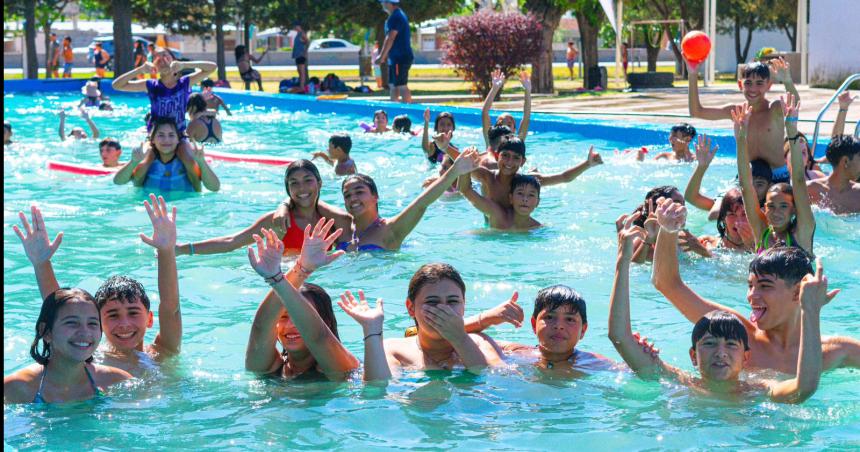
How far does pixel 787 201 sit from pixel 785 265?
6.79 feet

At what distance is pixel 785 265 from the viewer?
439 centimetres

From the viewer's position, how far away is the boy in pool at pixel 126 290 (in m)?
4.75

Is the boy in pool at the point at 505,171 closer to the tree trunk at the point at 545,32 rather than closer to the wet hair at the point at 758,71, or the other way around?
the wet hair at the point at 758,71

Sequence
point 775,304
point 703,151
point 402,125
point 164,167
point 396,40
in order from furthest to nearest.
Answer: point 396,40
point 402,125
point 164,167
point 703,151
point 775,304

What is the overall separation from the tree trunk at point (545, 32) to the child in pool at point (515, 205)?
1532 centimetres

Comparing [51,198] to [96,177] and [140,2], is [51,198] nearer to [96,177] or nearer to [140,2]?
[96,177]

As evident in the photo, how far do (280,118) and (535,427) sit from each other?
17.9 meters

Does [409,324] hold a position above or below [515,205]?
below

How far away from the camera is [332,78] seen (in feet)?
85.3

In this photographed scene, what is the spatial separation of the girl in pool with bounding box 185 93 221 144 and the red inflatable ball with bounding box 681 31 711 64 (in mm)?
6992

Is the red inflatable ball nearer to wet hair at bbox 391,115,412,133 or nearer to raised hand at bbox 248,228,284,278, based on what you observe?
raised hand at bbox 248,228,284,278

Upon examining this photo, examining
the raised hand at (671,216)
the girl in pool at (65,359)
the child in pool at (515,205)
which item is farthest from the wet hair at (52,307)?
the child in pool at (515,205)

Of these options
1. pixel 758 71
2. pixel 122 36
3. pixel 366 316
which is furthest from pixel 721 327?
pixel 122 36

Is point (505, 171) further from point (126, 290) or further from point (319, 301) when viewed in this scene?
point (126, 290)
